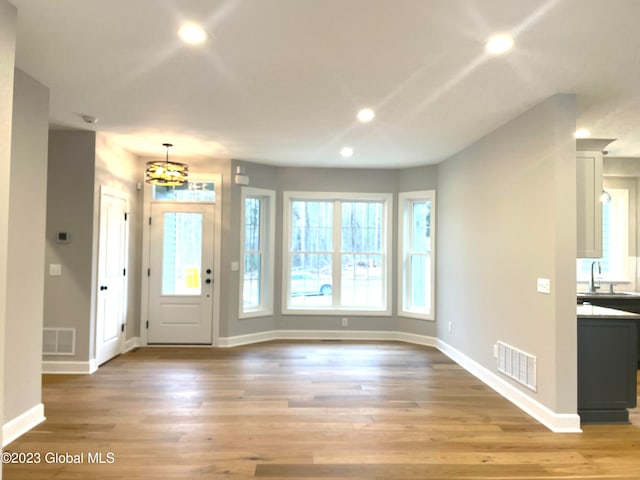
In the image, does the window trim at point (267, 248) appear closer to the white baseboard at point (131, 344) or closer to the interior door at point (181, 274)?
the interior door at point (181, 274)

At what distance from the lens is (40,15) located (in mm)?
2236

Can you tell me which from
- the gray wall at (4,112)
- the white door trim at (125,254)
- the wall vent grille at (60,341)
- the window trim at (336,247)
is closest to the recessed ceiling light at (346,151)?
the window trim at (336,247)

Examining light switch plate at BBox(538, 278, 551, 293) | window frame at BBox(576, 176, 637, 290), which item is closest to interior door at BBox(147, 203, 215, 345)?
light switch plate at BBox(538, 278, 551, 293)

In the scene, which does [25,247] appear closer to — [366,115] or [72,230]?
[72,230]

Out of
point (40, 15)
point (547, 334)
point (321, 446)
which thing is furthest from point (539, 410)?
point (40, 15)

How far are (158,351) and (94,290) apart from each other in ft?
4.59

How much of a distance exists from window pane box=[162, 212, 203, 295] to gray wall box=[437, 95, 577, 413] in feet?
11.9

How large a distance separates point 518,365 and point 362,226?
3.36m

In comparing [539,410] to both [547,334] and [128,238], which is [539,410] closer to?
[547,334]

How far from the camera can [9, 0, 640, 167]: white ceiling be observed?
7.08ft

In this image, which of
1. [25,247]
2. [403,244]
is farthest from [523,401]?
[25,247]

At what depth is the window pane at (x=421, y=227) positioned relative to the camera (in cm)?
613

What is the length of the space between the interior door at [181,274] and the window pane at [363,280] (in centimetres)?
215

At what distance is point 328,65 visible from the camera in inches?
109
